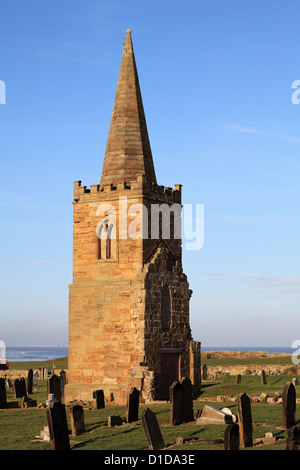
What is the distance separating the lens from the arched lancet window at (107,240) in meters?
33.1

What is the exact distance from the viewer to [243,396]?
62.4 feet

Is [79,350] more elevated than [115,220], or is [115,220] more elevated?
[115,220]

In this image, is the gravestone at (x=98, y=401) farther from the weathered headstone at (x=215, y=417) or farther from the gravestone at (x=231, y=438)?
the gravestone at (x=231, y=438)

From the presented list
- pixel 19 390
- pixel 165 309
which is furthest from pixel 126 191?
pixel 19 390

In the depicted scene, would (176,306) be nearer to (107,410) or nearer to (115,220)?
(115,220)

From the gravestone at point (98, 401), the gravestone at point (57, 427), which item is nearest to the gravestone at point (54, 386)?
the gravestone at point (98, 401)

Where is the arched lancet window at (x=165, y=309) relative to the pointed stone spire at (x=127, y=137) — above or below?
below

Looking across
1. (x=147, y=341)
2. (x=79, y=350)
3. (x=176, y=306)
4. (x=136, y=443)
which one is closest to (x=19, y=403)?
(x=79, y=350)

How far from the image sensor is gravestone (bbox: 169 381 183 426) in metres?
22.2

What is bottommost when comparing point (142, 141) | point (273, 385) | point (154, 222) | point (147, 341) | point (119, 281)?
point (273, 385)

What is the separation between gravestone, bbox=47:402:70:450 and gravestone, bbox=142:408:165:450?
209 centimetres

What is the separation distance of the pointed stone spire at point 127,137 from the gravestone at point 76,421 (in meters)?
15.1

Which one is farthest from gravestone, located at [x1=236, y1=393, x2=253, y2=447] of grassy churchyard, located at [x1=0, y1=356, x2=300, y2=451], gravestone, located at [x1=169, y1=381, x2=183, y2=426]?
gravestone, located at [x1=169, y1=381, x2=183, y2=426]
